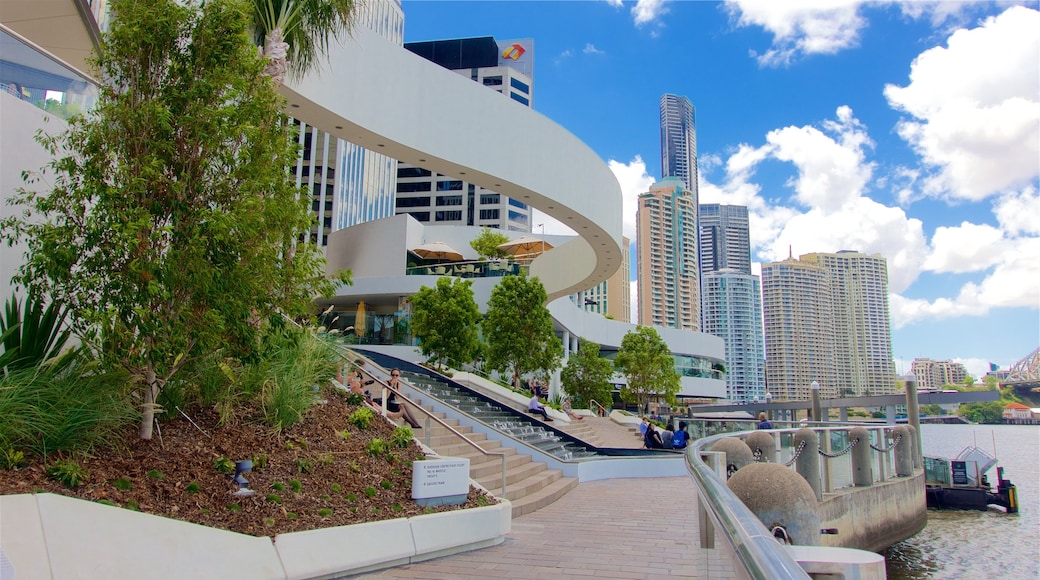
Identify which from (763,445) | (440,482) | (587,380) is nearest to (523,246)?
(587,380)

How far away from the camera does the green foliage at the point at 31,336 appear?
19.5 feet

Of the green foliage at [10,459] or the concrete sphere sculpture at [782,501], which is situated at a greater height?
the green foliage at [10,459]

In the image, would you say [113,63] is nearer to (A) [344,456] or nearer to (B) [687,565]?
(A) [344,456]

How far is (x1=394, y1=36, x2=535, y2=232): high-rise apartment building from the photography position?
77.9 metres

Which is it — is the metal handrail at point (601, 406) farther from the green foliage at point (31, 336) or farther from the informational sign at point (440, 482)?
the green foliage at point (31, 336)

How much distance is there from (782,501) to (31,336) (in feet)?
22.1

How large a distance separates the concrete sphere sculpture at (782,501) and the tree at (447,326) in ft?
61.3

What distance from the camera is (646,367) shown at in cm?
3822

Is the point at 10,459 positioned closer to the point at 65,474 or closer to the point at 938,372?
the point at 65,474

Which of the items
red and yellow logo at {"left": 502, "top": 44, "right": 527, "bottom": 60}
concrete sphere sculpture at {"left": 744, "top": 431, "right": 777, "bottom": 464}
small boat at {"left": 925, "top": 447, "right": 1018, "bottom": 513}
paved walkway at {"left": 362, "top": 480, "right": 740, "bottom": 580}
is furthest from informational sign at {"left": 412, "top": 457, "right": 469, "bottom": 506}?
red and yellow logo at {"left": 502, "top": 44, "right": 527, "bottom": 60}

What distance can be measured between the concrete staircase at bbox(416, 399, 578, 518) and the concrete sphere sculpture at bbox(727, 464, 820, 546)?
387 centimetres

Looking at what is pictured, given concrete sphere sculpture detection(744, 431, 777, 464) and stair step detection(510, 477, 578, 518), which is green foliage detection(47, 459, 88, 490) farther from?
concrete sphere sculpture detection(744, 431, 777, 464)

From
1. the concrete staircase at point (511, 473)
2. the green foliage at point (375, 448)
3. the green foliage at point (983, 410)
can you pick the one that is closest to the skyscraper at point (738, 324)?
the green foliage at point (983, 410)

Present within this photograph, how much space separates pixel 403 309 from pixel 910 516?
22.0 metres
